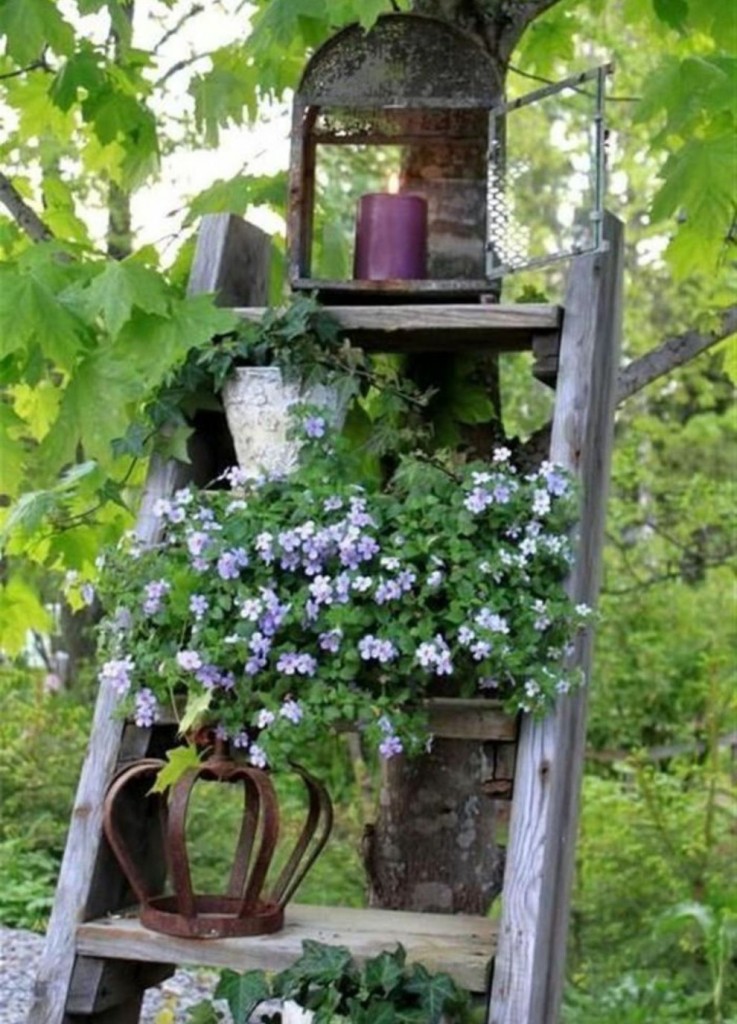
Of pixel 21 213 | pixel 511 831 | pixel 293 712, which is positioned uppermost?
pixel 21 213

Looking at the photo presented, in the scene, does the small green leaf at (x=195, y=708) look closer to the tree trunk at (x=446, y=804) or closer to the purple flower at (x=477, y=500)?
the purple flower at (x=477, y=500)

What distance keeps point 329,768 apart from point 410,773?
4.31 meters

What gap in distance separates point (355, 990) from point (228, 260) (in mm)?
1103

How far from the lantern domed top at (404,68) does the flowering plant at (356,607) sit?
621mm

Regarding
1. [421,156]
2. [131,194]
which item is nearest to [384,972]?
[421,156]

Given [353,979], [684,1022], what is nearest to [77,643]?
[684,1022]

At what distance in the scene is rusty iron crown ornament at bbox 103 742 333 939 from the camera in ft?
6.49

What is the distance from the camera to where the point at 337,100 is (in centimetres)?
234

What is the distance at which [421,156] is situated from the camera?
2.48 m

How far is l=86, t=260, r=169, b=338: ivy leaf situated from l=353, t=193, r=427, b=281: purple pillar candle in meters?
0.34

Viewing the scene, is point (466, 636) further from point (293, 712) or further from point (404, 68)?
point (404, 68)

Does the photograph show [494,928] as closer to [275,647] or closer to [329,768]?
[275,647]

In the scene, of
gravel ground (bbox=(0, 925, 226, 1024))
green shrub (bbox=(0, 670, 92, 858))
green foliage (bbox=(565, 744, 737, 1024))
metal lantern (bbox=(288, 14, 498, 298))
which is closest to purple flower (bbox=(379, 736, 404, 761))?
metal lantern (bbox=(288, 14, 498, 298))

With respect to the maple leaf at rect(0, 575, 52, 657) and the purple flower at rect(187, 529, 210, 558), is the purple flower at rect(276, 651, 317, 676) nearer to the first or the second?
the purple flower at rect(187, 529, 210, 558)
